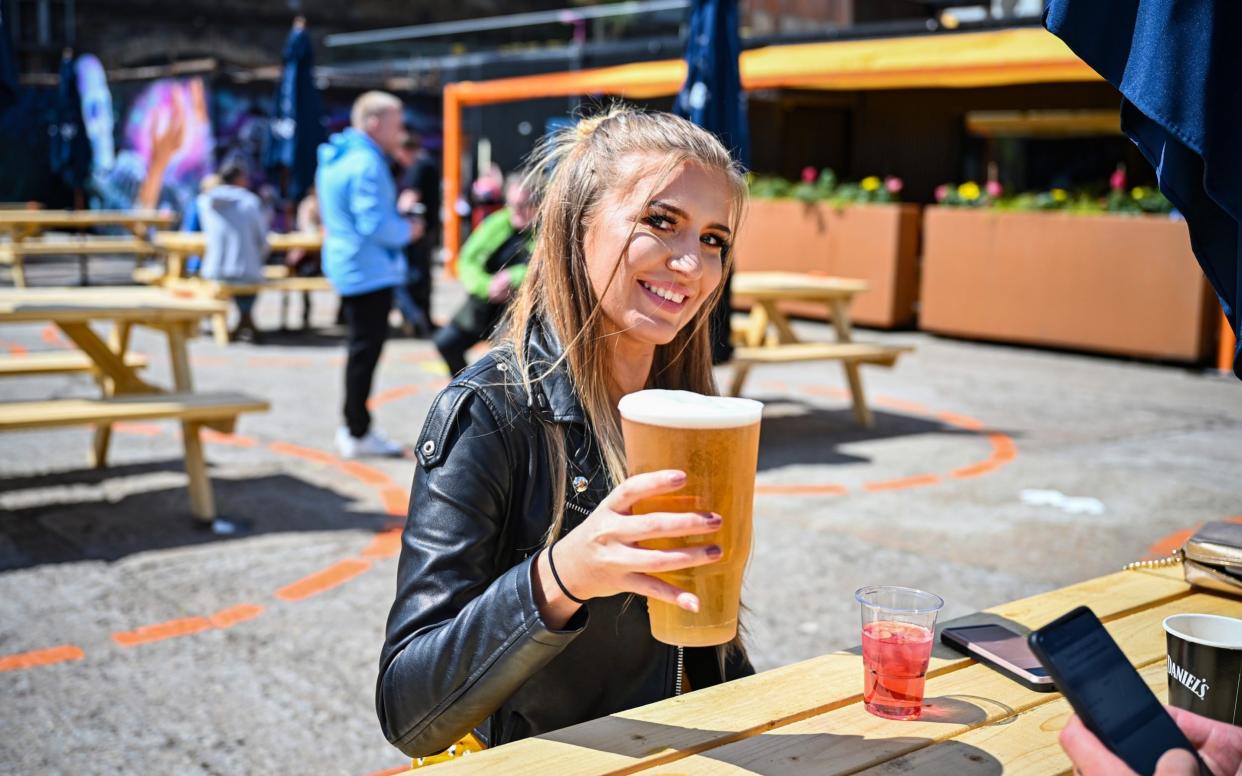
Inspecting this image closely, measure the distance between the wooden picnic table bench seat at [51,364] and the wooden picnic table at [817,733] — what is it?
18.5 feet

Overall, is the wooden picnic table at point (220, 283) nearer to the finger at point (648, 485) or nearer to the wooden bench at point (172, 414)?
the wooden bench at point (172, 414)

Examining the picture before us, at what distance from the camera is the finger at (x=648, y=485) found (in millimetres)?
1232

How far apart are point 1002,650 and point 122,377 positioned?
18.4 ft

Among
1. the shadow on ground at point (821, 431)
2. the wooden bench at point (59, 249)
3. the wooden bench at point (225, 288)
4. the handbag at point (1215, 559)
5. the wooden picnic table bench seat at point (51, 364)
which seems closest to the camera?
the handbag at point (1215, 559)

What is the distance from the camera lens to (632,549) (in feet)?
4.25

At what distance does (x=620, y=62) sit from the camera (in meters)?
17.9

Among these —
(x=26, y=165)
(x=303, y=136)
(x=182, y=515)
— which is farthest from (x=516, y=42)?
(x=182, y=515)

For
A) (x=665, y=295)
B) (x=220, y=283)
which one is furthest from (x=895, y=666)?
(x=220, y=283)

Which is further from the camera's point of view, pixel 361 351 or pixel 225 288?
pixel 225 288

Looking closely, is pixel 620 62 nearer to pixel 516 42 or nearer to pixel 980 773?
pixel 516 42

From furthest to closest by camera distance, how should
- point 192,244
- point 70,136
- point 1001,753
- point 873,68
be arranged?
point 70,136, point 873,68, point 192,244, point 1001,753

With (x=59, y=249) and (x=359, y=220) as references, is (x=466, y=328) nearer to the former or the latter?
(x=359, y=220)

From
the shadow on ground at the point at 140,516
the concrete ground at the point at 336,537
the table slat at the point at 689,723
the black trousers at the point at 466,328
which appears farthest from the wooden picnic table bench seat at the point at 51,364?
the table slat at the point at 689,723

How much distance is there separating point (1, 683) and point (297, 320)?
10.2m
